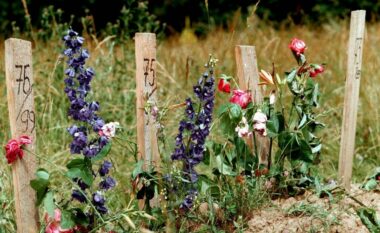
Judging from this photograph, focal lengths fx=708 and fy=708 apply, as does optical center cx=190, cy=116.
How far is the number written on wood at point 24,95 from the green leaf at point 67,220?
330mm

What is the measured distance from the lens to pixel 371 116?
4.77 meters

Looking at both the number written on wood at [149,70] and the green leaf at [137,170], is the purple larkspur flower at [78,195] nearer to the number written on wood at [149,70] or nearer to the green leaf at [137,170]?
the green leaf at [137,170]

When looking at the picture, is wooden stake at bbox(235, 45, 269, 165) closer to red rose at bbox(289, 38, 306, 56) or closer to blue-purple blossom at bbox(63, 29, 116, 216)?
red rose at bbox(289, 38, 306, 56)

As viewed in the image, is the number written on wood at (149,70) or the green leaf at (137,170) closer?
the green leaf at (137,170)

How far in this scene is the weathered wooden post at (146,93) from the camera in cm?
289

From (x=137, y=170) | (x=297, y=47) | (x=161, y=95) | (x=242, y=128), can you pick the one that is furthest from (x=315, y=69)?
(x=161, y=95)

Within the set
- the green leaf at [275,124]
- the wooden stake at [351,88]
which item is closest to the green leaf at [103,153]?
the green leaf at [275,124]

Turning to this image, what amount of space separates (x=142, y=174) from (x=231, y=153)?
46cm

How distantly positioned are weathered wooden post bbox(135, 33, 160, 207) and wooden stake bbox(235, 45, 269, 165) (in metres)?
0.44

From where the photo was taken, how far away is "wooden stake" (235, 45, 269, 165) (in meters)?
3.18

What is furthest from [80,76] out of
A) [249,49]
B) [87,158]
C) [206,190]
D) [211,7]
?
[211,7]

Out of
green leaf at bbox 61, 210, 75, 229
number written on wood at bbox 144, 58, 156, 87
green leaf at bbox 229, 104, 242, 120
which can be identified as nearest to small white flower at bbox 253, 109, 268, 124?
green leaf at bbox 229, 104, 242, 120

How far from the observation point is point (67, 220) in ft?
8.55

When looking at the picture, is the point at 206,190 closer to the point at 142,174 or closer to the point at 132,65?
the point at 142,174
